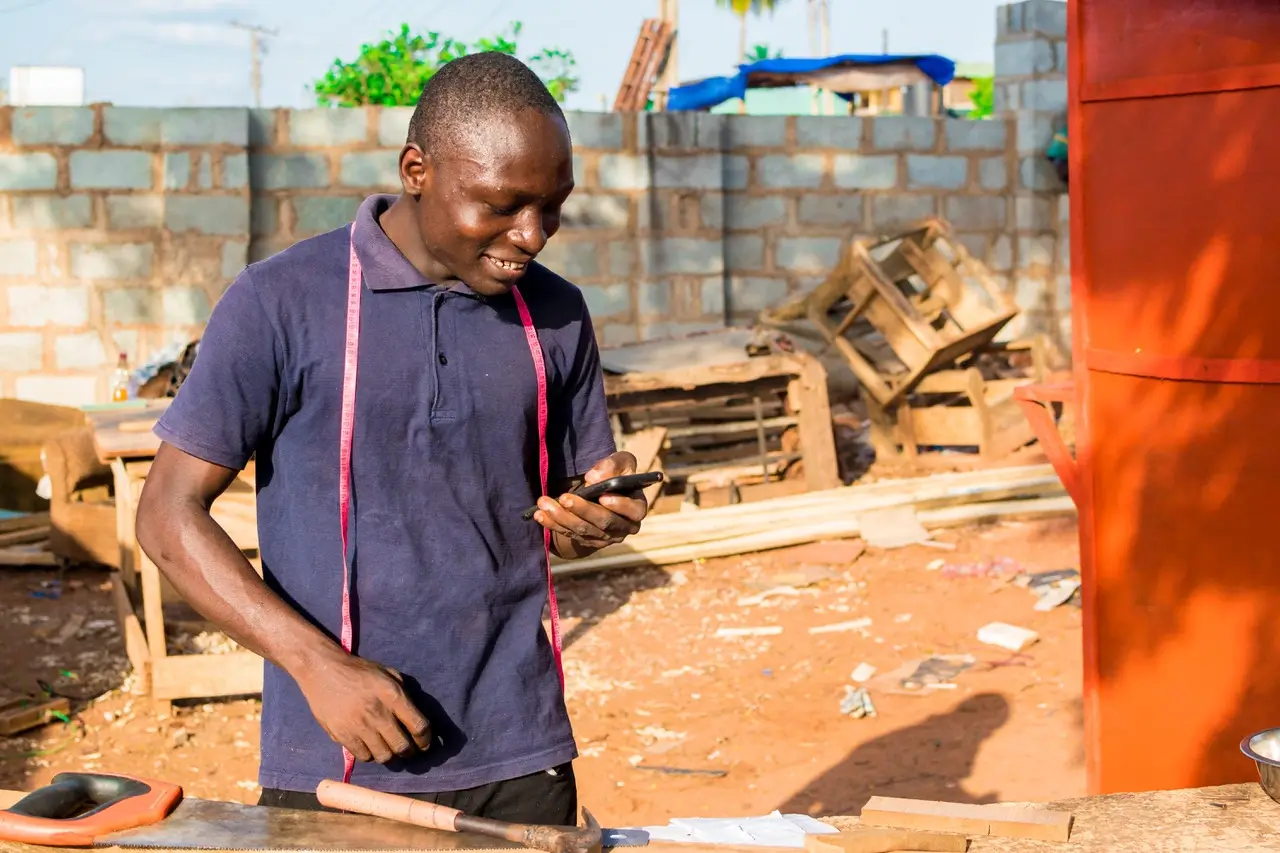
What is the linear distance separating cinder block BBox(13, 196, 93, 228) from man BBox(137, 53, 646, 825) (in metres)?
8.22

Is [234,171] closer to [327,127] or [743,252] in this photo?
[327,127]

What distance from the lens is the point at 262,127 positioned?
33.1ft

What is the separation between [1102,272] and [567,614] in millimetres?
4202

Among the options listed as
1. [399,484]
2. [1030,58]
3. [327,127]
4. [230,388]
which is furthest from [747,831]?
[1030,58]

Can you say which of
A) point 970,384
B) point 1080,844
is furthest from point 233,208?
point 1080,844

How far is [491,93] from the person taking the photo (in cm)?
218

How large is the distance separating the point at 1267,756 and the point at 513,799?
1.29m

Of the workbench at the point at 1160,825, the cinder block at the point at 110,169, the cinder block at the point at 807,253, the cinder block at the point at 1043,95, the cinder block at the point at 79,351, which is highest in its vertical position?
the cinder block at the point at 1043,95

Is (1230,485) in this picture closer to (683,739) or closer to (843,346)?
(683,739)

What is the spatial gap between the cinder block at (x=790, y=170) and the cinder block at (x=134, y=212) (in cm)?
491

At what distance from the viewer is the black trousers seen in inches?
88.2

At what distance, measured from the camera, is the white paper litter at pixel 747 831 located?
2045 mm

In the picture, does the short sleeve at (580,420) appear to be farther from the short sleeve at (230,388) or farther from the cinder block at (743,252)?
the cinder block at (743,252)

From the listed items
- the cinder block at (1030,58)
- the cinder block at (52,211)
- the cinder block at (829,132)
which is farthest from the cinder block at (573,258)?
the cinder block at (1030,58)
